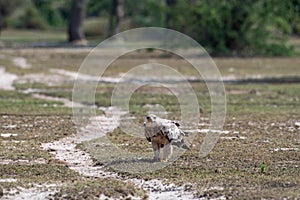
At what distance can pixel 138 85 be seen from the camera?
26.8 m

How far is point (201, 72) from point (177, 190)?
2137cm

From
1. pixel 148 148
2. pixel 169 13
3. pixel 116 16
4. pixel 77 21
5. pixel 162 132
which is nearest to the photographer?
pixel 162 132

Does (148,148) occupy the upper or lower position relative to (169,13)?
lower

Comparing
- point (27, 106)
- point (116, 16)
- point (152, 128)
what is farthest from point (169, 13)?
point (152, 128)

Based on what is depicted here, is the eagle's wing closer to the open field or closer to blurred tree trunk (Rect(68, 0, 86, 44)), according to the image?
the open field

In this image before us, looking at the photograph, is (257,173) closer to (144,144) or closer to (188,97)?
(144,144)

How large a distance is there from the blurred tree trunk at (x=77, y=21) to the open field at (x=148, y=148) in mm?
25952

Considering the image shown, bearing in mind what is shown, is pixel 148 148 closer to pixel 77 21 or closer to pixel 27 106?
pixel 27 106

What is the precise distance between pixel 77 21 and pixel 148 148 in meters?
41.2

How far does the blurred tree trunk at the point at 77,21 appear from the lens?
5356 cm

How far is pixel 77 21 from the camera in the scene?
54.5m

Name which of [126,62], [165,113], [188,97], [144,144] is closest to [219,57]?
[126,62]

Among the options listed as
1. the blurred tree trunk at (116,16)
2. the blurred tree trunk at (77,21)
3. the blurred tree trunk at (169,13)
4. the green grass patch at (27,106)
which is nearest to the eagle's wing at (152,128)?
the green grass patch at (27,106)

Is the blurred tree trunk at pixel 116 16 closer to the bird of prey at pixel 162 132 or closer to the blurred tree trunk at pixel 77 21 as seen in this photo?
the blurred tree trunk at pixel 77 21
